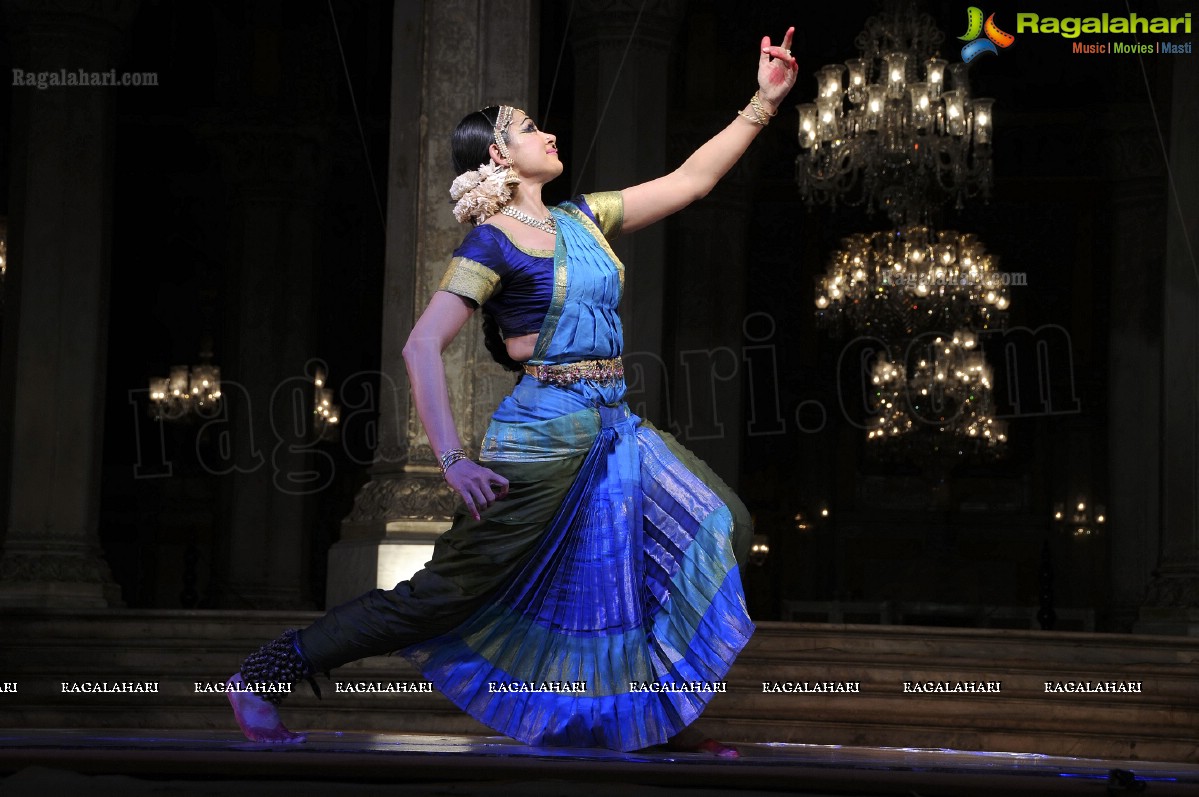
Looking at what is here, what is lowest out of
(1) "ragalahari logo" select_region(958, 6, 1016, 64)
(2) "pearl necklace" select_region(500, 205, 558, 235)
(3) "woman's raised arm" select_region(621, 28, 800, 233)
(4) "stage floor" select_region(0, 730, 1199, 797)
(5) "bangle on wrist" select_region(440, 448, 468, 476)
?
(4) "stage floor" select_region(0, 730, 1199, 797)

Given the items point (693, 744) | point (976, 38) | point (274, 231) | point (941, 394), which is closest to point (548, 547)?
point (693, 744)

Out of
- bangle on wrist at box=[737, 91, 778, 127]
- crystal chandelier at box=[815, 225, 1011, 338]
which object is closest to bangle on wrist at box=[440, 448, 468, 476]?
bangle on wrist at box=[737, 91, 778, 127]

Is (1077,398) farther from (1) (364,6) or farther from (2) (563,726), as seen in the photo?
(2) (563,726)

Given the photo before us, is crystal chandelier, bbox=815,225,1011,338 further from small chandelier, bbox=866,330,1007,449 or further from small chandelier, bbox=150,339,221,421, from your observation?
small chandelier, bbox=150,339,221,421

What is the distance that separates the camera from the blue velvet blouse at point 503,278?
386 cm

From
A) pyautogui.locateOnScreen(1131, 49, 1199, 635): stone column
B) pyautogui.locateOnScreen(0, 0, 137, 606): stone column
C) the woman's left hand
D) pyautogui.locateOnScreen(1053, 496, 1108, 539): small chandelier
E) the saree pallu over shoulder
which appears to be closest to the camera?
the saree pallu over shoulder

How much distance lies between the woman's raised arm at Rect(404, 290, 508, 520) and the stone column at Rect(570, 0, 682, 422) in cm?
678

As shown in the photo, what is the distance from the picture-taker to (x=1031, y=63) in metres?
17.5

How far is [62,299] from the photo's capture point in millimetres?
10055

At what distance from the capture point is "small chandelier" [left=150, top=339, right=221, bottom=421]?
15.9m

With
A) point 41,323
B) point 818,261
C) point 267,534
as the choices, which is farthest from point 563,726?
point 818,261

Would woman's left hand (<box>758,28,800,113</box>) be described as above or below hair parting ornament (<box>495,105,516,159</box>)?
above

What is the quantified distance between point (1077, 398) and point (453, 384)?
13755mm

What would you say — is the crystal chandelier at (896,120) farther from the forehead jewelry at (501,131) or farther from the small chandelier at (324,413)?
the forehead jewelry at (501,131)
